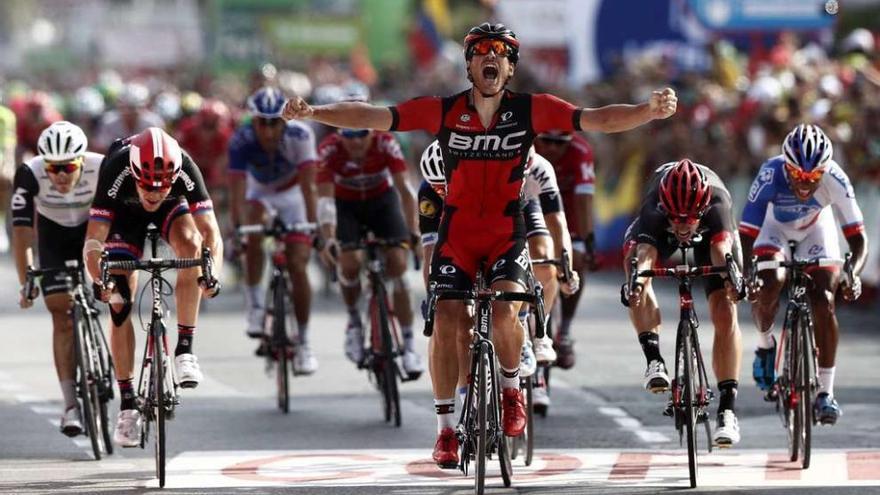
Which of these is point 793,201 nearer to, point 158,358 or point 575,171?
point 575,171

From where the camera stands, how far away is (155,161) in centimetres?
1189

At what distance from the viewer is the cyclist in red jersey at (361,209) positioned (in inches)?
601

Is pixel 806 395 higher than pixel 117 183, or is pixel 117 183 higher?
pixel 117 183

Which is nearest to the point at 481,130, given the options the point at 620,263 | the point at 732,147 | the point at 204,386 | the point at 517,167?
the point at 517,167

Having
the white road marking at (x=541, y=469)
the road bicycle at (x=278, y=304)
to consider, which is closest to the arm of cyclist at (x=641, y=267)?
the white road marking at (x=541, y=469)

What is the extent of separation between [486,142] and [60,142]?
2964 millimetres

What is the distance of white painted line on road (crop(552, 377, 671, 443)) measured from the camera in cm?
1367

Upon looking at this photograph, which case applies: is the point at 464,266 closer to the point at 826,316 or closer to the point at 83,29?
the point at 826,316

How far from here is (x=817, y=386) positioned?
12.5 meters

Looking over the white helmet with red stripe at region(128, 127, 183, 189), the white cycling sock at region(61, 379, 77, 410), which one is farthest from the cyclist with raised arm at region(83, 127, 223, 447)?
the white cycling sock at region(61, 379, 77, 410)

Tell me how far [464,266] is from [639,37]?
19.6 m

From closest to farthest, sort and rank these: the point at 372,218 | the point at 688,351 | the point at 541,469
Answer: the point at 688,351
the point at 541,469
the point at 372,218

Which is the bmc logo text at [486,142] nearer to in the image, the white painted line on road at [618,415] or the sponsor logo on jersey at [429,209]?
the sponsor logo on jersey at [429,209]

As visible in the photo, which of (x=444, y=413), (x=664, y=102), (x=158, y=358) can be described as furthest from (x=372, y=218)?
(x=664, y=102)
